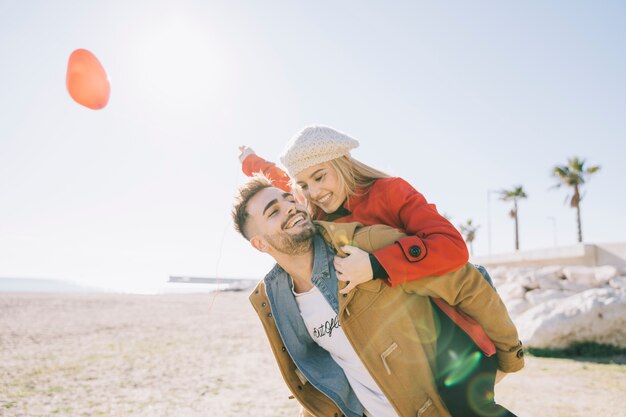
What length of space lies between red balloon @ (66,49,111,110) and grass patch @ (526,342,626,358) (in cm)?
994

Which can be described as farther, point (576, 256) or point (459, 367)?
point (576, 256)

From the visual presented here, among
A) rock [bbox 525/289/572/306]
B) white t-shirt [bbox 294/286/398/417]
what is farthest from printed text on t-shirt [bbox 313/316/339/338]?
rock [bbox 525/289/572/306]

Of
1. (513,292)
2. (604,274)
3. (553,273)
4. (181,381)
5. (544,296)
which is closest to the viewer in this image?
(181,381)

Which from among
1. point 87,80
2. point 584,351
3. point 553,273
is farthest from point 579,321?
point 87,80

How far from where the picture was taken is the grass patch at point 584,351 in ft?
28.8

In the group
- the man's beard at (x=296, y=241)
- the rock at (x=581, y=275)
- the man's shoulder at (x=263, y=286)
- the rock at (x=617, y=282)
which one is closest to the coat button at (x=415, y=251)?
the man's beard at (x=296, y=241)

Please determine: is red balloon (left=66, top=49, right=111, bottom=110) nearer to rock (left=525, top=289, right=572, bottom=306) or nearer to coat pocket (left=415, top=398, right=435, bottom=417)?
coat pocket (left=415, top=398, right=435, bottom=417)

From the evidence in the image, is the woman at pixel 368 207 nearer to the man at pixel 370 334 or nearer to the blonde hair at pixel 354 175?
the blonde hair at pixel 354 175

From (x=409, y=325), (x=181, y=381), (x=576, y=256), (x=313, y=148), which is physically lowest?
(x=576, y=256)

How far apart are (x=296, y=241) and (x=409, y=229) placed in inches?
31.4

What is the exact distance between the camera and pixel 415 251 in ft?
7.55

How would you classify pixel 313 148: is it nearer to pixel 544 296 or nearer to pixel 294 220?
pixel 294 220

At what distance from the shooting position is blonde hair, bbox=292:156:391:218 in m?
3.27

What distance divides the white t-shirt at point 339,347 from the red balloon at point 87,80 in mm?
3627
